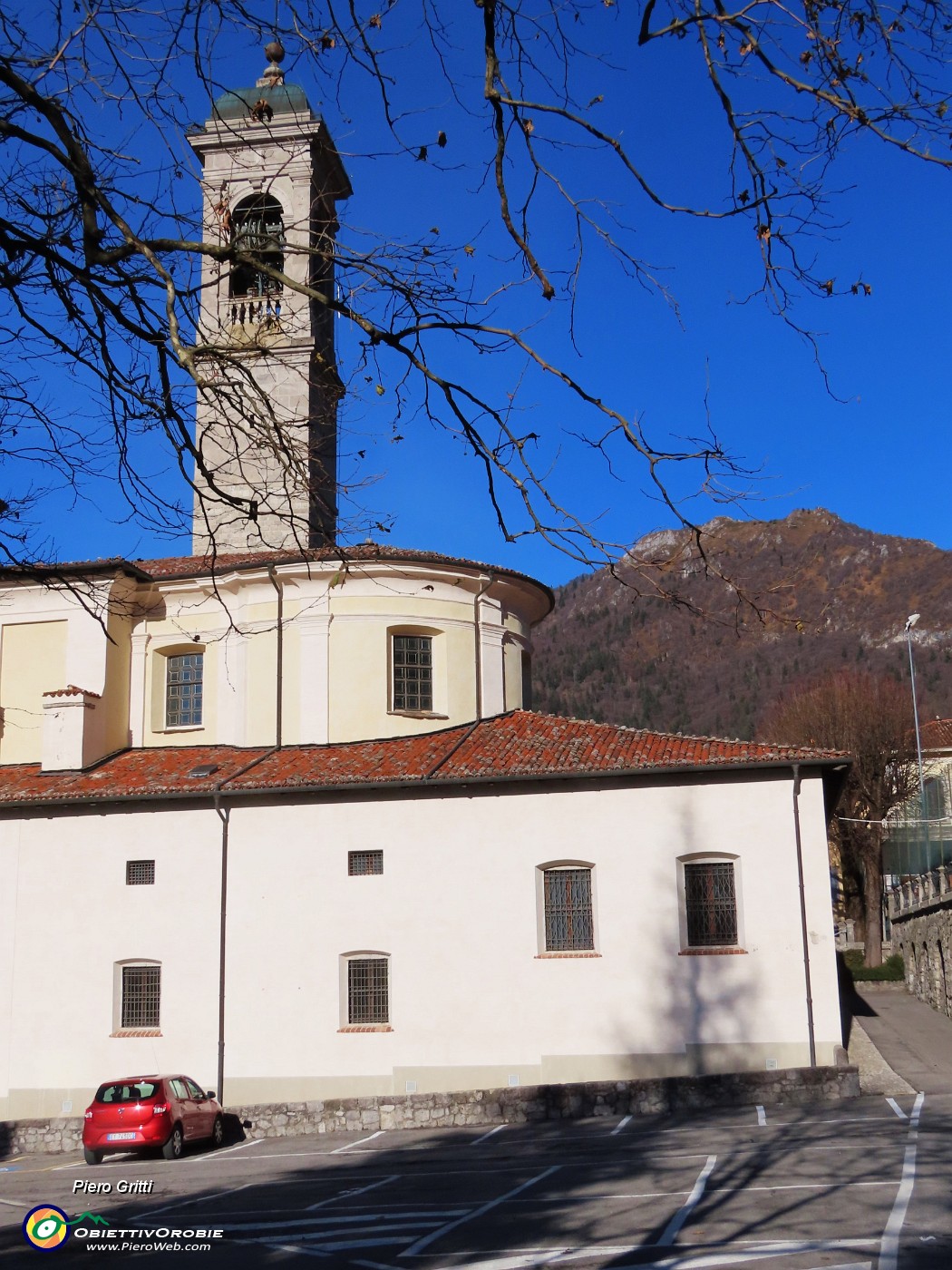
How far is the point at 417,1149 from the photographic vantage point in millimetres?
17766

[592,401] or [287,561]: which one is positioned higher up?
[287,561]

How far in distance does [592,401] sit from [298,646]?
21.0m

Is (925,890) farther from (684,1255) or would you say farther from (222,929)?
(684,1255)

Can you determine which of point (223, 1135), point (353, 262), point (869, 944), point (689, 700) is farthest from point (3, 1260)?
point (689, 700)

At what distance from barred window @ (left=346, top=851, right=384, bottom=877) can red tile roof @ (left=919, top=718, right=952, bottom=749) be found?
39529 millimetres

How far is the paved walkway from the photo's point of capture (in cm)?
2166

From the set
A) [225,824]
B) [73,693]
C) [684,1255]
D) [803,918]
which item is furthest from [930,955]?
[684,1255]

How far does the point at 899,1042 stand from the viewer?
2939 cm

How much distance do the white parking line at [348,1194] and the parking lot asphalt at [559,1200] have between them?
0.10 feet

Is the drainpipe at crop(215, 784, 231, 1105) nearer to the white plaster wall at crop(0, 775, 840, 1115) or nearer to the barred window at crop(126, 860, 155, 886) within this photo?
the white plaster wall at crop(0, 775, 840, 1115)

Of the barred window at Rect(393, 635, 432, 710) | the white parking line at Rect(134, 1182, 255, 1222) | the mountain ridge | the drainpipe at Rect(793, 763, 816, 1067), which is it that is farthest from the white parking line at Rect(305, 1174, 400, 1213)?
the mountain ridge

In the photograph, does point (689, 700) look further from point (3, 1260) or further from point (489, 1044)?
point (3, 1260)

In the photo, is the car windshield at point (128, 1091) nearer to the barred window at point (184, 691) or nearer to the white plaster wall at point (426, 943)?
the white plaster wall at point (426, 943)

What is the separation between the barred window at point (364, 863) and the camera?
22.9m
